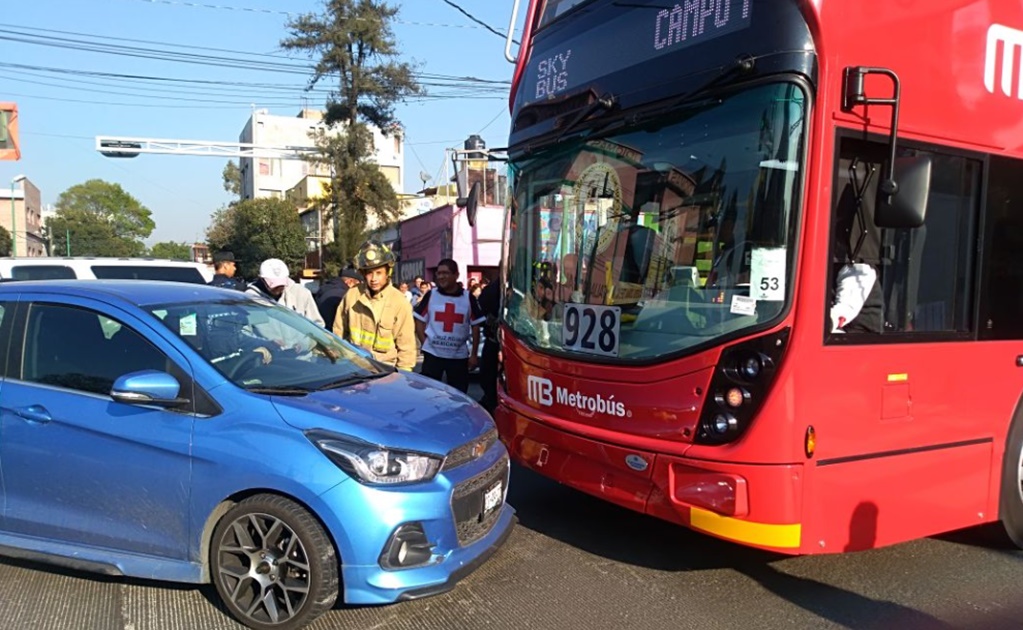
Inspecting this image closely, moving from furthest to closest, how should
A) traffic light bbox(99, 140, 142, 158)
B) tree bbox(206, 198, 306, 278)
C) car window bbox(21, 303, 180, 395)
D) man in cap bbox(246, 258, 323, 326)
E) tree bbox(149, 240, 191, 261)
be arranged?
tree bbox(149, 240, 191, 261), tree bbox(206, 198, 306, 278), traffic light bbox(99, 140, 142, 158), man in cap bbox(246, 258, 323, 326), car window bbox(21, 303, 180, 395)

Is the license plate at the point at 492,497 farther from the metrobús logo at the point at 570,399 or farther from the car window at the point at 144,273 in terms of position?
the car window at the point at 144,273

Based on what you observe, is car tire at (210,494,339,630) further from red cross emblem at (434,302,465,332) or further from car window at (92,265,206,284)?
car window at (92,265,206,284)

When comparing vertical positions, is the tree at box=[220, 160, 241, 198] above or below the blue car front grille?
above

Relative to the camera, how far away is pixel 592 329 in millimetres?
4148

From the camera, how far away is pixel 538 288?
15.3ft

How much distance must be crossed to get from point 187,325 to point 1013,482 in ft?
15.2

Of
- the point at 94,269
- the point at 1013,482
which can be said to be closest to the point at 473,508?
the point at 1013,482

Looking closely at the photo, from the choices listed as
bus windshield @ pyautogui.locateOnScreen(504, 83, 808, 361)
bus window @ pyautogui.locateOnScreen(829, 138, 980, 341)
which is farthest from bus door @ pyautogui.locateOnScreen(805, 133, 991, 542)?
bus windshield @ pyautogui.locateOnScreen(504, 83, 808, 361)

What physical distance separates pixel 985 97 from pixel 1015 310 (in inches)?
46.4

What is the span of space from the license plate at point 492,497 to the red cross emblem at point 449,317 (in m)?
2.80

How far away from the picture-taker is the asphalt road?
341 centimetres

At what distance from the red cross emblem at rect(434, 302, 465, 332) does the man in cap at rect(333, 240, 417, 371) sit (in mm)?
555

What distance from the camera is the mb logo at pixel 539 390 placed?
442 cm

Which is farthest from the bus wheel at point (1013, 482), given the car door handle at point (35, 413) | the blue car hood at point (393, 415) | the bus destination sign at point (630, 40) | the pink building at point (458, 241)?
the pink building at point (458, 241)
